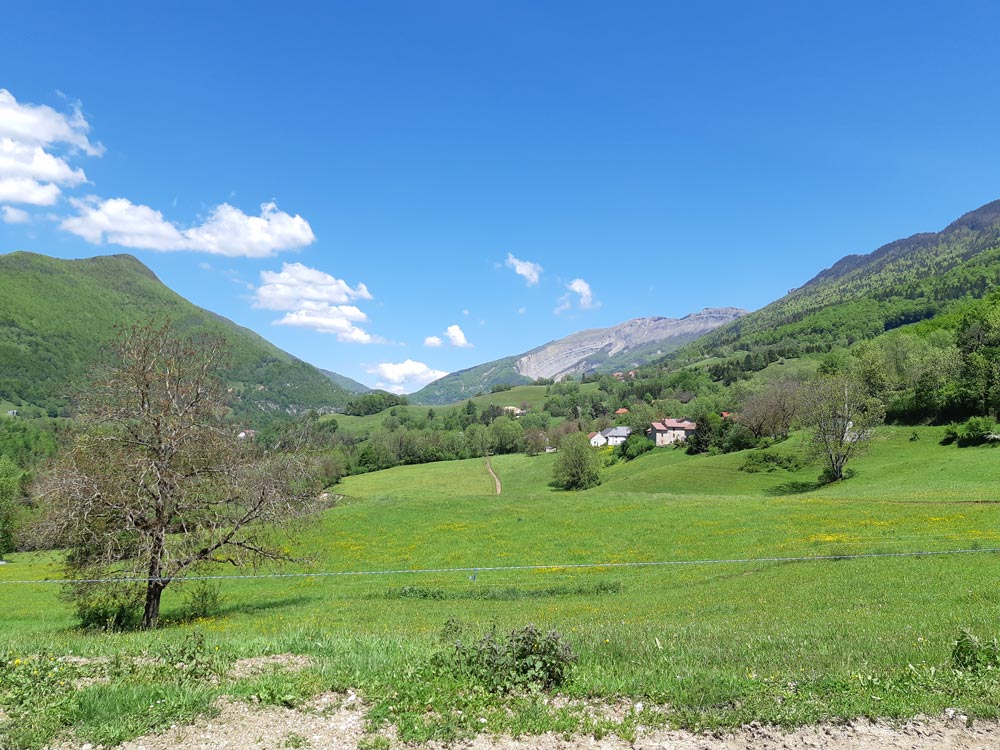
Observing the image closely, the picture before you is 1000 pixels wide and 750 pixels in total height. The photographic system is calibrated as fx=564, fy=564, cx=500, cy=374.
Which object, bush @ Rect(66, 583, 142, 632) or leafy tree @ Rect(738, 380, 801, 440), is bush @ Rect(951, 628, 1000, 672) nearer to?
bush @ Rect(66, 583, 142, 632)

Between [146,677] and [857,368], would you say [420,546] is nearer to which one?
[146,677]

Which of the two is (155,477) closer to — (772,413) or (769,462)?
(769,462)

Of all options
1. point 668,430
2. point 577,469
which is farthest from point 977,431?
point 668,430

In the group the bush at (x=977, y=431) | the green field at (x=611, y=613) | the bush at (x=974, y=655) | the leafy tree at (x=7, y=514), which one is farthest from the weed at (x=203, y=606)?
the bush at (x=977, y=431)

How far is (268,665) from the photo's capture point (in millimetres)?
9906

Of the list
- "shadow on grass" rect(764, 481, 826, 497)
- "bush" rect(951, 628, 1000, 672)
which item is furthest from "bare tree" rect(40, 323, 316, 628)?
"shadow on grass" rect(764, 481, 826, 497)

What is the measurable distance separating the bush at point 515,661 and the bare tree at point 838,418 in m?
61.9

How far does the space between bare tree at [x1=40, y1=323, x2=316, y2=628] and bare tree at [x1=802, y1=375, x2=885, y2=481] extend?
5833 cm

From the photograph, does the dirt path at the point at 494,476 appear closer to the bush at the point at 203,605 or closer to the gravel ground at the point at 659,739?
the bush at the point at 203,605

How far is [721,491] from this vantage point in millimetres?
71938

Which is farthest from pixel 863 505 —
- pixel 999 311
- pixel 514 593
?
pixel 999 311

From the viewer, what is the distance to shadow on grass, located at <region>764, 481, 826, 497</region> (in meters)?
61.3

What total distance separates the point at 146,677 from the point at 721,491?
237 ft

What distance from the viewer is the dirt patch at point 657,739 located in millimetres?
7090
